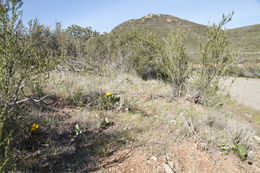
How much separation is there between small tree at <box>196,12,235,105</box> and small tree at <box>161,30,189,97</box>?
0.61 meters

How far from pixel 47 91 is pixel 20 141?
222cm

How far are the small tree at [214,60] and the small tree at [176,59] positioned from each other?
0.61 meters

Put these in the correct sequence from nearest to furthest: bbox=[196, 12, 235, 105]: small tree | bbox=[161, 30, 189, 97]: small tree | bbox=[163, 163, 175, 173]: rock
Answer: bbox=[163, 163, 175, 173]: rock → bbox=[196, 12, 235, 105]: small tree → bbox=[161, 30, 189, 97]: small tree

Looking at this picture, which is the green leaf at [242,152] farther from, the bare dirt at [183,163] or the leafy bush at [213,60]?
the leafy bush at [213,60]

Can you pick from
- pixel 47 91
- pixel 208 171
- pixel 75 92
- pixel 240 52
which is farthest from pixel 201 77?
pixel 47 91

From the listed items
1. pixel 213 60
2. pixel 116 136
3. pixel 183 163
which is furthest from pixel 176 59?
pixel 183 163

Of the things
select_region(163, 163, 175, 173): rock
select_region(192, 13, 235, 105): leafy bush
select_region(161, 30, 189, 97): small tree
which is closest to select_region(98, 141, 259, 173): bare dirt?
select_region(163, 163, 175, 173): rock

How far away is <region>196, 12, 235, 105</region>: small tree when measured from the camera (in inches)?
157

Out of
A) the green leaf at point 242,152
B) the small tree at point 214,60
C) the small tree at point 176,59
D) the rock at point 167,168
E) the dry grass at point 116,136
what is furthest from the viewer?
the small tree at point 176,59

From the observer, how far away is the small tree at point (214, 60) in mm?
3995

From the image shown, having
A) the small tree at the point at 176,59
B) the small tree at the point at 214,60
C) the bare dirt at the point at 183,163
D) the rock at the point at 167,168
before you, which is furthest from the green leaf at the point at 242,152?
the small tree at the point at 176,59

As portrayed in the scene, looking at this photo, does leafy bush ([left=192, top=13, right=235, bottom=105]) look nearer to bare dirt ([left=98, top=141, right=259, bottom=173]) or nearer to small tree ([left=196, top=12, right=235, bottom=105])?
small tree ([left=196, top=12, right=235, bottom=105])

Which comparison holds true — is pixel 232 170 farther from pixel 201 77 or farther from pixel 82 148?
pixel 201 77

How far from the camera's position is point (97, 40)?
11328 mm
